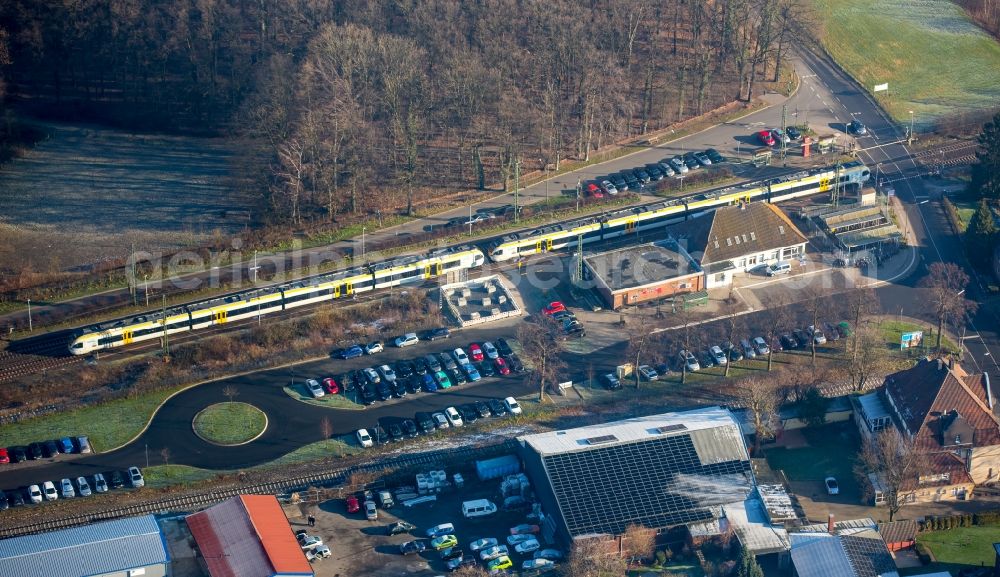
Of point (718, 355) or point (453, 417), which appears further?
point (718, 355)

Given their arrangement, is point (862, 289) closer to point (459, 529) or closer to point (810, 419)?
point (810, 419)

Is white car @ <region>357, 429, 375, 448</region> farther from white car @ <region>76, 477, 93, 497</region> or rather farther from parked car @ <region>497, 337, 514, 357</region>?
white car @ <region>76, 477, 93, 497</region>


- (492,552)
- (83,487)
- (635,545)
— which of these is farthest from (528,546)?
(83,487)

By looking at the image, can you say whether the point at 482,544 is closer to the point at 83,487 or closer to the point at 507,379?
the point at 507,379

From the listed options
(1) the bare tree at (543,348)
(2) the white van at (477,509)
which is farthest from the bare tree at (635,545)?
(1) the bare tree at (543,348)

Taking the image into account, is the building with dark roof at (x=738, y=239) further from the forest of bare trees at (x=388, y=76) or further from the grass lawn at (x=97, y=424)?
the grass lawn at (x=97, y=424)

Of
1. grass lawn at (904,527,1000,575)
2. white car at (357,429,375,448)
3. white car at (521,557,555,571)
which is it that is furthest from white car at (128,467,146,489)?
grass lawn at (904,527,1000,575)
